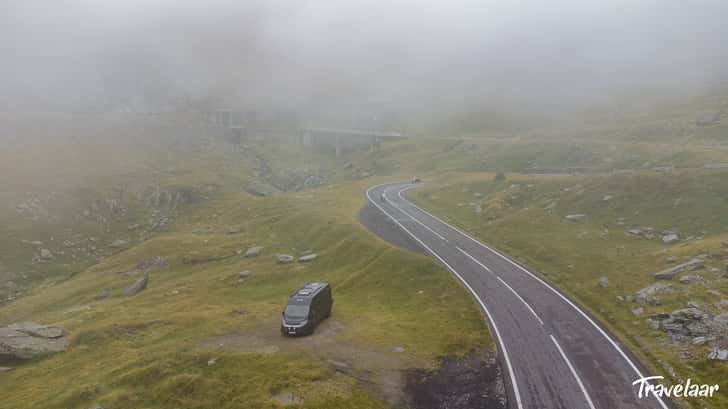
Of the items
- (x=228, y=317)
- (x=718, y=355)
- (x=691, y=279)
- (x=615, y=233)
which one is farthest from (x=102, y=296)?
(x=691, y=279)

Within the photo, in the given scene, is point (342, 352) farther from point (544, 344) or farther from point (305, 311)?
point (544, 344)

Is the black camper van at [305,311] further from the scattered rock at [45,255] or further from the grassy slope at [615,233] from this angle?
the scattered rock at [45,255]

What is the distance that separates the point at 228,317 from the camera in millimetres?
42938

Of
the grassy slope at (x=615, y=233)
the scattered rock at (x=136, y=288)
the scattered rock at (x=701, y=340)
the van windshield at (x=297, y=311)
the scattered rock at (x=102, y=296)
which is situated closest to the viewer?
the scattered rock at (x=701, y=340)

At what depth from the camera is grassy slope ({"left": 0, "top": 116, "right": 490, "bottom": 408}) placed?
2964 centimetres

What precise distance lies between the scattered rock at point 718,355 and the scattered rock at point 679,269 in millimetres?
13231

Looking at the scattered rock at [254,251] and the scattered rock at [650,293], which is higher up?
the scattered rock at [650,293]

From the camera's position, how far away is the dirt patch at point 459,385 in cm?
2711

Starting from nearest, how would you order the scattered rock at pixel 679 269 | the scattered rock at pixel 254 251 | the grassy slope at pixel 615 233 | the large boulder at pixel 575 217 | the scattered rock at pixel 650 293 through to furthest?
the grassy slope at pixel 615 233
the scattered rock at pixel 650 293
the scattered rock at pixel 679 269
the large boulder at pixel 575 217
the scattered rock at pixel 254 251

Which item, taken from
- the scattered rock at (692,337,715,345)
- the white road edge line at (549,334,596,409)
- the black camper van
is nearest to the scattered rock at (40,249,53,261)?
the black camper van

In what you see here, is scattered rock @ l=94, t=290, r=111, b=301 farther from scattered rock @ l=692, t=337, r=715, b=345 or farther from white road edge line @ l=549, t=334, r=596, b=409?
scattered rock @ l=692, t=337, r=715, b=345

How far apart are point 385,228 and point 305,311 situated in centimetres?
3599

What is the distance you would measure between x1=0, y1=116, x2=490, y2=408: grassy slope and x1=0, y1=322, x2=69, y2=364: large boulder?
158cm

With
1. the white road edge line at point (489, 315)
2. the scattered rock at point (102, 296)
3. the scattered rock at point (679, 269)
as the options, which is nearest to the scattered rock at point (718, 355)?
the white road edge line at point (489, 315)
